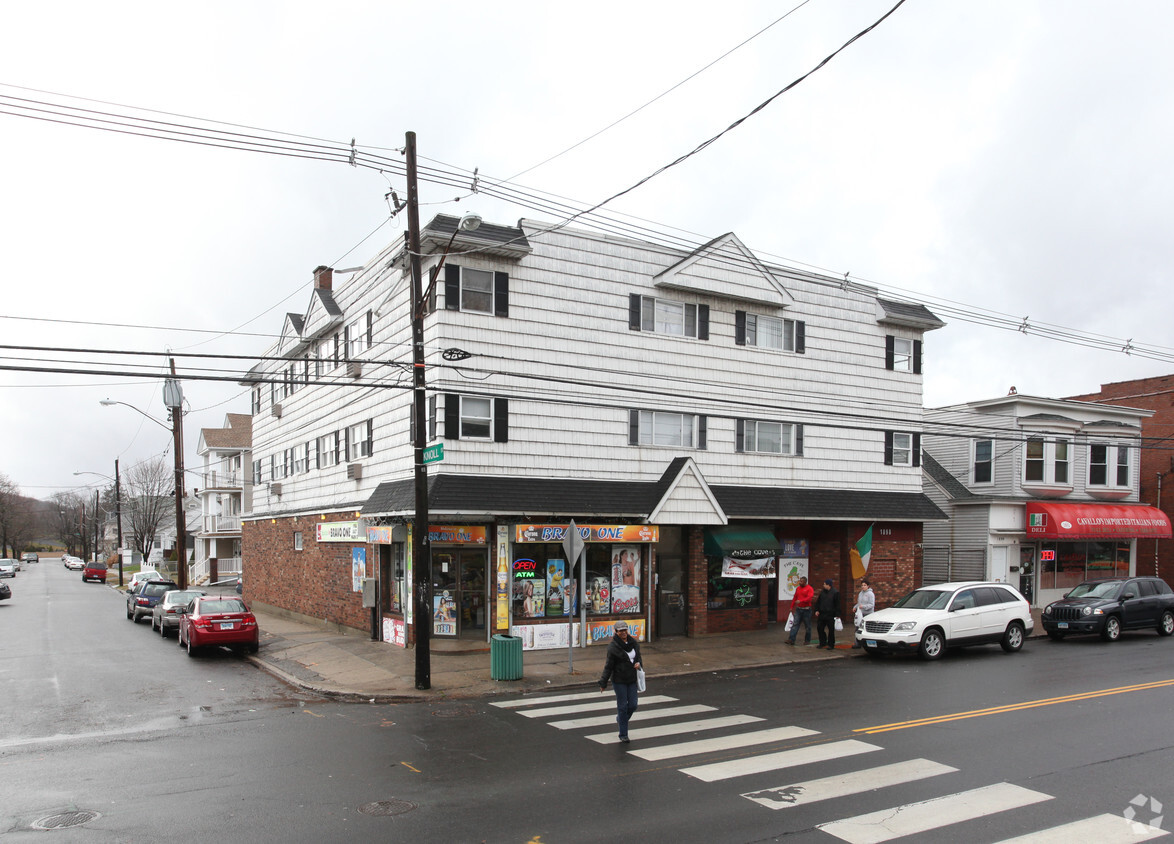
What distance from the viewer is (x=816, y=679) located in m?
16.2

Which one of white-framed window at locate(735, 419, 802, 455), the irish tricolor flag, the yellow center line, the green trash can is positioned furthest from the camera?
the irish tricolor flag

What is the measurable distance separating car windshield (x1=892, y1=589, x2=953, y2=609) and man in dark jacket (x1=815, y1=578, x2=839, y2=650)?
1.66 metres

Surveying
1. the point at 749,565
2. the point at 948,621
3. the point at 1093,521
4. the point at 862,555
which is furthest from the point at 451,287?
the point at 1093,521

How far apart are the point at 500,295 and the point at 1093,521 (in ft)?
77.9

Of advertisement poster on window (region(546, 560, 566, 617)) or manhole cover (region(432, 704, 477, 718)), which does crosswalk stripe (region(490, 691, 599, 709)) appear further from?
advertisement poster on window (region(546, 560, 566, 617))

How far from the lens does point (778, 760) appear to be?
9930mm

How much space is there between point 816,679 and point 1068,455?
1989 cm

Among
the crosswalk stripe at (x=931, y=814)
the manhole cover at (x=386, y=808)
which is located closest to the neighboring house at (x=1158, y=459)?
the crosswalk stripe at (x=931, y=814)

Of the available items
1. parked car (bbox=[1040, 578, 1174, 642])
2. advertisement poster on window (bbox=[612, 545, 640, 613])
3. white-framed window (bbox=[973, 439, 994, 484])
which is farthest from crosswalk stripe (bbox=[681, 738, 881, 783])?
white-framed window (bbox=[973, 439, 994, 484])

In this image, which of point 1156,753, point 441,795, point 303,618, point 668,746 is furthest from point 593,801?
point 303,618

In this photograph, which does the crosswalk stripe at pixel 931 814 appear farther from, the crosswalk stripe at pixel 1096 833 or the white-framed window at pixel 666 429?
the white-framed window at pixel 666 429

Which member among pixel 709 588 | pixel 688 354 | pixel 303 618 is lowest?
pixel 303 618

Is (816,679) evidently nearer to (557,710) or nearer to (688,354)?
(557,710)

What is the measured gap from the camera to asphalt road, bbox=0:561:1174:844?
7.72m
